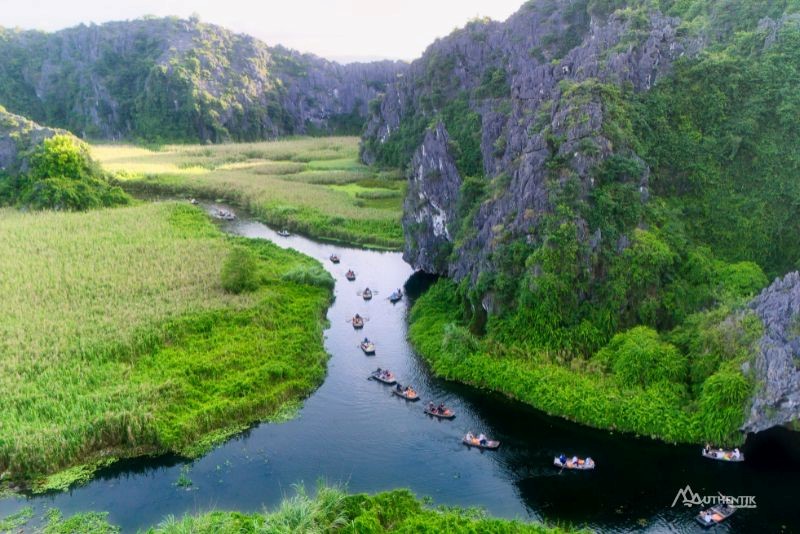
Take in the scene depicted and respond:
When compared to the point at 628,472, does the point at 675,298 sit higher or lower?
higher

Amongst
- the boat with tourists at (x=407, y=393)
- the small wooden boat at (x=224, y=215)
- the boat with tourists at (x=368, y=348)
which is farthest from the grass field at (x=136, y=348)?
the small wooden boat at (x=224, y=215)

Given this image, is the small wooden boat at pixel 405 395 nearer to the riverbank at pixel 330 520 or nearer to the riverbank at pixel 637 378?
the riverbank at pixel 637 378

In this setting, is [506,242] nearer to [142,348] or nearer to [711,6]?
[142,348]

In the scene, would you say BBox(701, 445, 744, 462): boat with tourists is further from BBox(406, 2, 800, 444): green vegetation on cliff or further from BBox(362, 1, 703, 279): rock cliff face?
BBox(362, 1, 703, 279): rock cliff face

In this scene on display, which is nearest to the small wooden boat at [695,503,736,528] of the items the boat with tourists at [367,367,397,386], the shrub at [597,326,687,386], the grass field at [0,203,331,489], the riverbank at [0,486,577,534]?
the riverbank at [0,486,577,534]

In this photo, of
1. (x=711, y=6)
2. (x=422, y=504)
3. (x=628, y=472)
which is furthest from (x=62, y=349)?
(x=711, y=6)

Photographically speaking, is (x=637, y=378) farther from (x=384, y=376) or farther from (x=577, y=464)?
(x=384, y=376)
